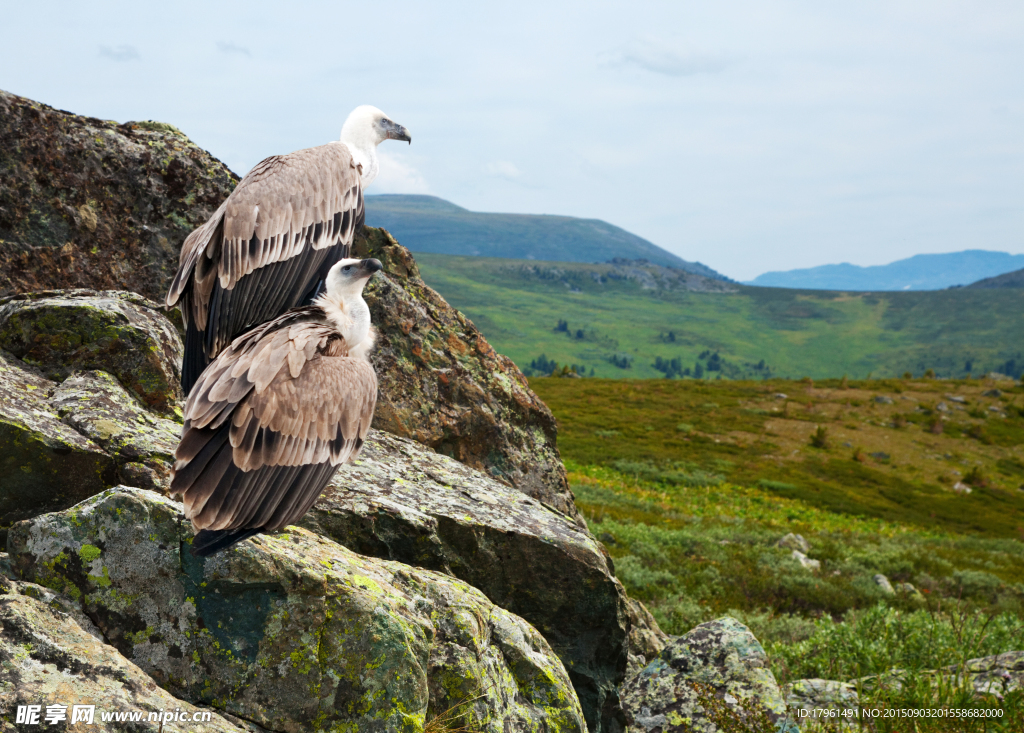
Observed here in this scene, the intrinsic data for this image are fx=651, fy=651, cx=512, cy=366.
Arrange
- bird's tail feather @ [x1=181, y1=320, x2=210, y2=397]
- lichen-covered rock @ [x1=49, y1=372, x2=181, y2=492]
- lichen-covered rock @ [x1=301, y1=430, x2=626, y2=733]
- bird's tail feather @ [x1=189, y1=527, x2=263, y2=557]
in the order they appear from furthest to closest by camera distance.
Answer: lichen-covered rock @ [x1=301, y1=430, x2=626, y2=733] → bird's tail feather @ [x1=181, y1=320, x2=210, y2=397] → lichen-covered rock @ [x1=49, y1=372, x2=181, y2=492] → bird's tail feather @ [x1=189, y1=527, x2=263, y2=557]

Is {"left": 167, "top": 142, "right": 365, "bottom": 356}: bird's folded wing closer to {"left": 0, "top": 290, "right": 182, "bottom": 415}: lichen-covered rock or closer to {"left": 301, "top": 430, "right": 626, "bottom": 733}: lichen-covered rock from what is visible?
{"left": 0, "top": 290, "right": 182, "bottom": 415}: lichen-covered rock

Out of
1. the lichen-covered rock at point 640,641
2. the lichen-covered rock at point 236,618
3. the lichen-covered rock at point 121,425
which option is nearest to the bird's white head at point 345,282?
the lichen-covered rock at point 236,618

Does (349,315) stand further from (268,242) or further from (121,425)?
(121,425)

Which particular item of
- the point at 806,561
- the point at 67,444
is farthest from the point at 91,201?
the point at 806,561

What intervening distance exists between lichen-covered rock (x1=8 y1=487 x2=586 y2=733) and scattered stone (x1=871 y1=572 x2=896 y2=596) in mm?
16253

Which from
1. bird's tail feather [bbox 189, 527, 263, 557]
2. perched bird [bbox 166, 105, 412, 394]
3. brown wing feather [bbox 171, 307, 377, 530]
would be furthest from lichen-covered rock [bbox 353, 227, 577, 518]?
bird's tail feather [bbox 189, 527, 263, 557]

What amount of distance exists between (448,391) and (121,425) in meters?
4.60

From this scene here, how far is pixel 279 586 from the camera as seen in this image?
13.5 feet

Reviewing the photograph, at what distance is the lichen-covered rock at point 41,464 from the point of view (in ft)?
15.0

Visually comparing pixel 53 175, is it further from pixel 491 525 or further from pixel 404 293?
pixel 491 525

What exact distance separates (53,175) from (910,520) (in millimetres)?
45296

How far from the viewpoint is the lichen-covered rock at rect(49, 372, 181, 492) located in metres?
4.94

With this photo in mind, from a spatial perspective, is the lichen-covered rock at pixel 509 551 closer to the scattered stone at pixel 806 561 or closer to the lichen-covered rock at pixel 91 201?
the lichen-covered rock at pixel 91 201

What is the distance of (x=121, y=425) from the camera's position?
5.29 metres
